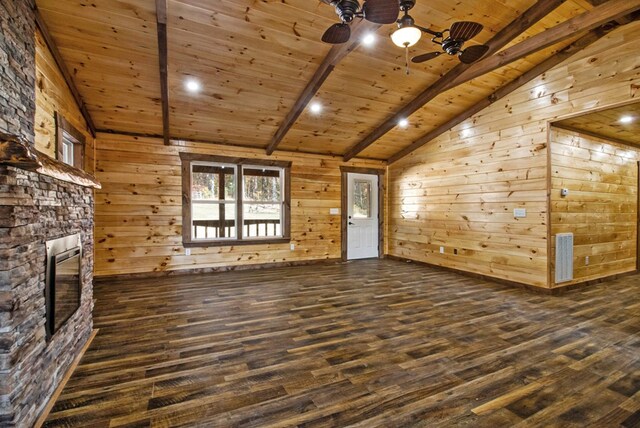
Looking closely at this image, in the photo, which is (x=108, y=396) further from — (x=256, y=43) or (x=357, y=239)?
(x=357, y=239)

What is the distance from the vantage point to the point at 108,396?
190 cm

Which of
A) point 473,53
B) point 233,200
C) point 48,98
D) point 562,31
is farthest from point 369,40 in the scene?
point 233,200

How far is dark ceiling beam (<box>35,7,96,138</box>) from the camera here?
9.57 ft

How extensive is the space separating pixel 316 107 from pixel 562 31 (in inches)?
121

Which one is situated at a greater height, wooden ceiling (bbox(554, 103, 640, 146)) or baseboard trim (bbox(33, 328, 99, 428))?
wooden ceiling (bbox(554, 103, 640, 146))

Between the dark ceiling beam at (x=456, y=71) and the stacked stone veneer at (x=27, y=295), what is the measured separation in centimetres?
452

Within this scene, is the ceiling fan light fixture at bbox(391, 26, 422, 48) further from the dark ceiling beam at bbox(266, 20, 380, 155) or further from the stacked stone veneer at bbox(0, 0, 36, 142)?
the stacked stone veneer at bbox(0, 0, 36, 142)

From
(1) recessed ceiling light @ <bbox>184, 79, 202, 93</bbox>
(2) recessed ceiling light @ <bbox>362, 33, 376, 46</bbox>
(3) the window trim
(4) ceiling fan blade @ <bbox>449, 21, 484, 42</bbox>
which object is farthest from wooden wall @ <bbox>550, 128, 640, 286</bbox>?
(3) the window trim

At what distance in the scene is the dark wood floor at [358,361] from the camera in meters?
1.76

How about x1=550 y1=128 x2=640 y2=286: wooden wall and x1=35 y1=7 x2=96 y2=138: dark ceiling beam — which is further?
x1=550 y1=128 x2=640 y2=286: wooden wall

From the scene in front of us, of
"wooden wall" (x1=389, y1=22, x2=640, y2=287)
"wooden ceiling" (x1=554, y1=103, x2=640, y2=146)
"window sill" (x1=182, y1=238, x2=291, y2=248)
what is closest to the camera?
"wooden wall" (x1=389, y1=22, x2=640, y2=287)

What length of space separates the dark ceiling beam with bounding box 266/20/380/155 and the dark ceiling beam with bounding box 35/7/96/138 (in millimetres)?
2784

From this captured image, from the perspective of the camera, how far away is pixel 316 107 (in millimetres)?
4816

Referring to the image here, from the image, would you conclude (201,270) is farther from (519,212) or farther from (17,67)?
(519,212)
